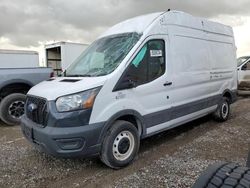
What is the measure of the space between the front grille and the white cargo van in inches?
0.5

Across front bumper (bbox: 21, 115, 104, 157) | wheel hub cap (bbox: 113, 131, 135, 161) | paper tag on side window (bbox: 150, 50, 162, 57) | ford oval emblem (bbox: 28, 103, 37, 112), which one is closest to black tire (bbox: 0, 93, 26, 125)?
ford oval emblem (bbox: 28, 103, 37, 112)

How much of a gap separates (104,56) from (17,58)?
752 cm

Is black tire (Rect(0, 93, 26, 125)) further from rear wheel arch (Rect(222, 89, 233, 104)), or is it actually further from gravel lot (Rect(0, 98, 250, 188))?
rear wheel arch (Rect(222, 89, 233, 104))

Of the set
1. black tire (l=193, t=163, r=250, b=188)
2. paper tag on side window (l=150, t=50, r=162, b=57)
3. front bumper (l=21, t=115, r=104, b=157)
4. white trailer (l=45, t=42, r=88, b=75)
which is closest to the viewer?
black tire (l=193, t=163, r=250, b=188)

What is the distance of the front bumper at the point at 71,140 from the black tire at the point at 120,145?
0.16 m

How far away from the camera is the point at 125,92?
430 centimetres

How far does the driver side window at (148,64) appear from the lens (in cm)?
443

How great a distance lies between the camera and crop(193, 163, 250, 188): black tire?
1961 mm

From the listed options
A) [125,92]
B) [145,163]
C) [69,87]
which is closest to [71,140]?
[69,87]

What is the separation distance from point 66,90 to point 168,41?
2.15 m

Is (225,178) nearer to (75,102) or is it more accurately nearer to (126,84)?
(75,102)

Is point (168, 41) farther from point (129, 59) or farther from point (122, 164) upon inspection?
point (122, 164)

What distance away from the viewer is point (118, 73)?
4.17 m

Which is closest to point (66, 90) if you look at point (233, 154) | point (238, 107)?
point (233, 154)
